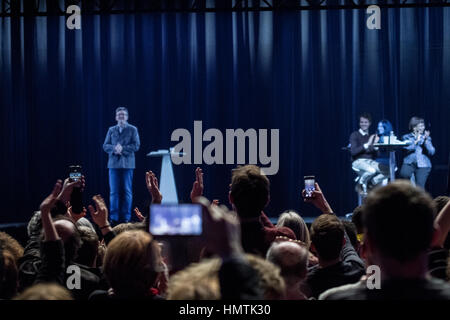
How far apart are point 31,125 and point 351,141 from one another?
4.52 meters

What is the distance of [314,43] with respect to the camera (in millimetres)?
8219

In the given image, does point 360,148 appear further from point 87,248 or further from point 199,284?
point 199,284

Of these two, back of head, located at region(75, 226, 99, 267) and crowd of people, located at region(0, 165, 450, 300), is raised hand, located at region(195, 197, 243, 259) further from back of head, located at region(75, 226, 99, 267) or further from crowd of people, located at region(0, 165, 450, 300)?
back of head, located at region(75, 226, 99, 267)

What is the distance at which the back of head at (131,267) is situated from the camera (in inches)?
57.7

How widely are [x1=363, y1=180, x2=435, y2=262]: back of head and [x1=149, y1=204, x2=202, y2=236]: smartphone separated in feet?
3.37

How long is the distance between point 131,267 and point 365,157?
638cm

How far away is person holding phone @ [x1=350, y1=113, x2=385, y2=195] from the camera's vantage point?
7438 mm

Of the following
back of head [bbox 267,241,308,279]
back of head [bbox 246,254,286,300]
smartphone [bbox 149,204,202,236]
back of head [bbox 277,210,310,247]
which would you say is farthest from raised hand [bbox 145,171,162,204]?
back of head [bbox 246,254,286,300]

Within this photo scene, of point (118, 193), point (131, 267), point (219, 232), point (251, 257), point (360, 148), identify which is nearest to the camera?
point (219, 232)

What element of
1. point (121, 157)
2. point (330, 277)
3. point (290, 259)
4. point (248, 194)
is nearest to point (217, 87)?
point (121, 157)

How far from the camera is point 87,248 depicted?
212 centimetres

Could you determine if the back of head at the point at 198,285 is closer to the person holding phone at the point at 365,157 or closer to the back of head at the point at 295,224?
the back of head at the point at 295,224

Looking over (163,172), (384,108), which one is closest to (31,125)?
(163,172)
